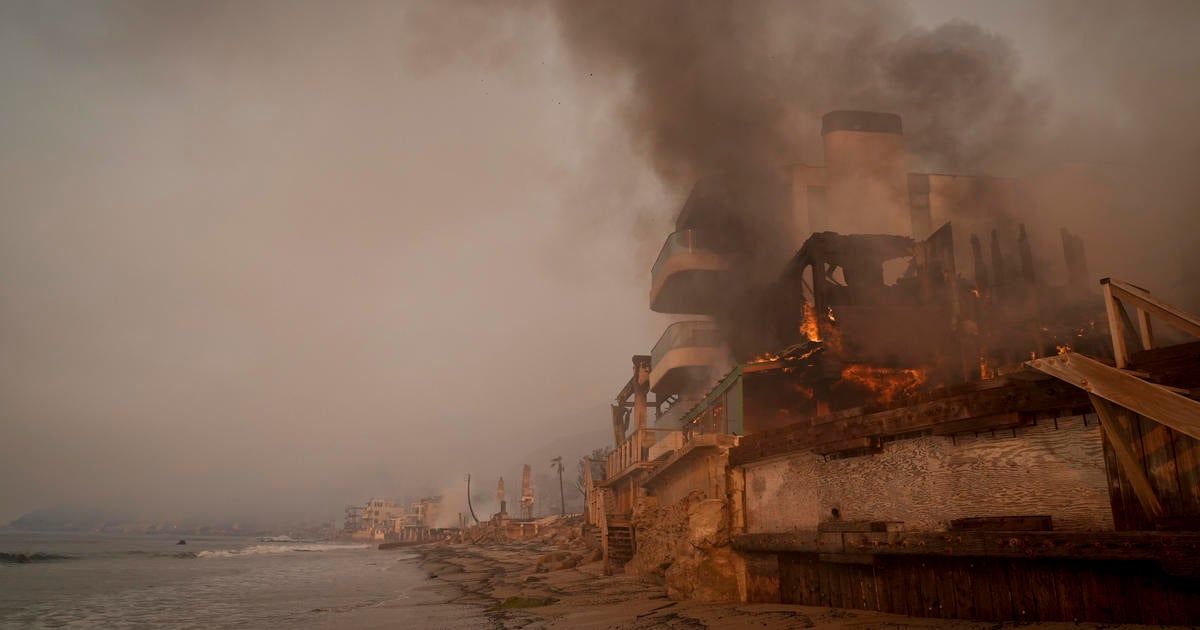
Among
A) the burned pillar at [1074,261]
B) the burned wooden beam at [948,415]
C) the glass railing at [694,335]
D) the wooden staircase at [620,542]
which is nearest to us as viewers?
the burned wooden beam at [948,415]

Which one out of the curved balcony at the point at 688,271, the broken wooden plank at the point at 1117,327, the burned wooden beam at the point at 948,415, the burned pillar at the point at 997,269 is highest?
the curved balcony at the point at 688,271

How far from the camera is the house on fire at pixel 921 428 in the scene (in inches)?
217

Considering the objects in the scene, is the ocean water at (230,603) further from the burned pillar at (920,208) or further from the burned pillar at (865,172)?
the burned pillar at (920,208)

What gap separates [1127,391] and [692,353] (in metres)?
22.1

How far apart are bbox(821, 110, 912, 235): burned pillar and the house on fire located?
0.23 ft

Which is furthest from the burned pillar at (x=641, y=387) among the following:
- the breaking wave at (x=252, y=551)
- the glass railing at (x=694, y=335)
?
the breaking wave at (x=252, y=551)

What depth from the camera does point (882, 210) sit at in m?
22.5

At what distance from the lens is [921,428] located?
7.52m

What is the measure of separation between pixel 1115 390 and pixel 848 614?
3.80m

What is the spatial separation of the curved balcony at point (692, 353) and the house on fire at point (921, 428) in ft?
5.47

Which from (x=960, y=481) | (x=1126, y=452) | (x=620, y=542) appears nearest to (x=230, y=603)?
(x=620, y=542)

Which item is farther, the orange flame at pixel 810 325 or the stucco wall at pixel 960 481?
the orange flame at pixel 810 325

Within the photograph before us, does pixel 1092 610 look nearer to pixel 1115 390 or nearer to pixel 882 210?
pixel 1115 390

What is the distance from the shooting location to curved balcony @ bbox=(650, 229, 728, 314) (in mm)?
27500
